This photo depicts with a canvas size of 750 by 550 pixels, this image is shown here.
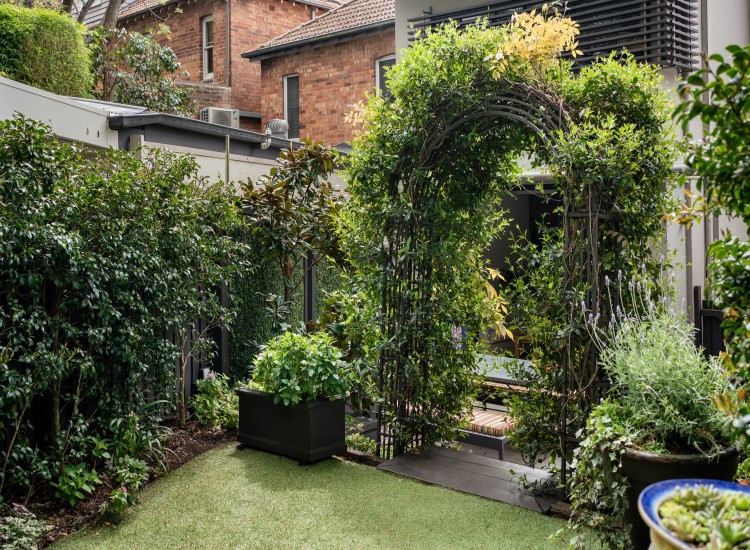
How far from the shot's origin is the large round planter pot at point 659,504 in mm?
2062

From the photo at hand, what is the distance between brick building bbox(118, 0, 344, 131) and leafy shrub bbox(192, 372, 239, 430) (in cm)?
1038

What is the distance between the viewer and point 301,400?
5.45 meters

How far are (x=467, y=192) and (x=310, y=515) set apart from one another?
2.78 m

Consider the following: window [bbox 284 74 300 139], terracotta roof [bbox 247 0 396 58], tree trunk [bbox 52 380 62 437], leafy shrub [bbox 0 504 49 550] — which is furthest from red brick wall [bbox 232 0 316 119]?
leafy shrub [bbox 0 504 49 550]

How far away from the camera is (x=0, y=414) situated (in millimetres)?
4246

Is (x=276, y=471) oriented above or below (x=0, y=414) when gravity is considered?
below

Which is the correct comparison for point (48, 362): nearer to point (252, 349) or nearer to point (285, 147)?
point (252, 349)

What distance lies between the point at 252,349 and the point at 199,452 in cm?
203

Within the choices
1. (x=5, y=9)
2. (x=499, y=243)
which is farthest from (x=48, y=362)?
(x=499, y=243)

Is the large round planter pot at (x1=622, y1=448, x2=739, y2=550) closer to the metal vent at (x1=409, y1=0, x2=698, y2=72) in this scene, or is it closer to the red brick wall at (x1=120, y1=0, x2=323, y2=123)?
the metal vent at (x1=409, y1=0, x2=698, y2=72)

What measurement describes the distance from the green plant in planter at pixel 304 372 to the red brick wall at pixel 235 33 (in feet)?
37.8

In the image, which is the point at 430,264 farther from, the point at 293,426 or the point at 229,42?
the point at 229,42

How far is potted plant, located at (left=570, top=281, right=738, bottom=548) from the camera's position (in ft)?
11.0

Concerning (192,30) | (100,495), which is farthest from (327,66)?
(100,495)
